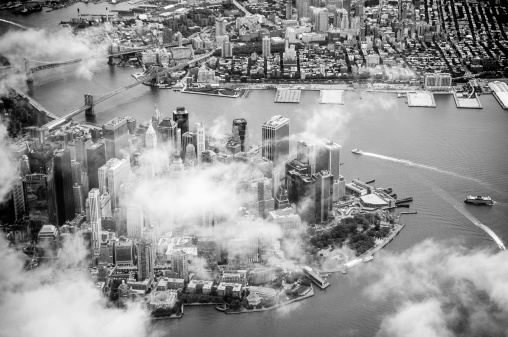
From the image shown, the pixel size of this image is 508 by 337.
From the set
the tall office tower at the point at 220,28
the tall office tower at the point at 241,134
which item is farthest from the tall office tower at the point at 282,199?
the tall office tower at the point at 220,28

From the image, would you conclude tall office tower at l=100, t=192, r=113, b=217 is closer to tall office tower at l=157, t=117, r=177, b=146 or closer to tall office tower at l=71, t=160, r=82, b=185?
tall office tower at l=71, t=160, r=82, b=185

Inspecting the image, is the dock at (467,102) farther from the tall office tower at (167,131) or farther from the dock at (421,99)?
the tall office tower at (167,131)

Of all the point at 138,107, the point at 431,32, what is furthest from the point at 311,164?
the point at 431,32

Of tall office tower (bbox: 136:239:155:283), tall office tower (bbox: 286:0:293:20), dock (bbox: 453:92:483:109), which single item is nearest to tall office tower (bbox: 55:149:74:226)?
tall office tower (bbox: 136:239:155:283)

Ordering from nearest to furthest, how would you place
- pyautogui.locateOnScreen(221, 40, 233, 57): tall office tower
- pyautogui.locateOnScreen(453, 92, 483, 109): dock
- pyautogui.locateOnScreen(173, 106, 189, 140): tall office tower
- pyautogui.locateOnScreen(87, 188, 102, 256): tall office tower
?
1. pyautogui.locateOnScreen(87, 188, 102, 256): tall office tower
2. pyautogui.locateOnScreen(173, 106, 189, 140): tall office tower
3. pyautogui.locateOnScreen(453, 92, 483, 109): dock
4. pyautogui.locateOnScreen(221, 40, 233, 57): tall office tower

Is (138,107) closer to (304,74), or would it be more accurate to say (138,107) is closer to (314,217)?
(304,74)

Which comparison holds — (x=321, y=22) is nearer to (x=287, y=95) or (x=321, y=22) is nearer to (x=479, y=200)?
(x=287, y=95)

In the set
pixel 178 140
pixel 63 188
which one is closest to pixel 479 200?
pixel 178 140
